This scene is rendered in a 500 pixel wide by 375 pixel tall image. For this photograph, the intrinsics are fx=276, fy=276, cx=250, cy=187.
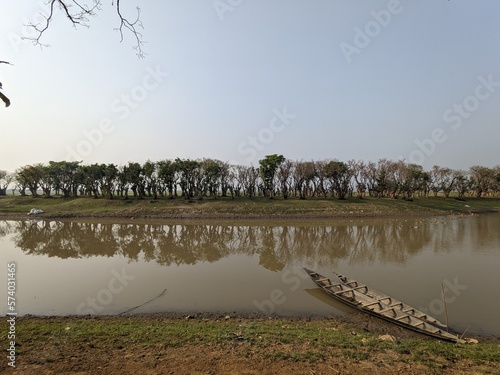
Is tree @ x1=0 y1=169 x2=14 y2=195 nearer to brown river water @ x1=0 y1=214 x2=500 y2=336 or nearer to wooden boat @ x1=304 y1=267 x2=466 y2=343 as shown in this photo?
brown river water @ x1=0 y1=214 x2=500 y2=336

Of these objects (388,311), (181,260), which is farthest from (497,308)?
(181,260)

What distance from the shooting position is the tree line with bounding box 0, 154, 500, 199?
56031 mm

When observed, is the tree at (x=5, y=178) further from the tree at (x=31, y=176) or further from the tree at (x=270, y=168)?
the tree at (x=270, y=168)

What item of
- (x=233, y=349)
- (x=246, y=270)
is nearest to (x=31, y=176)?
(x=246, y=270)

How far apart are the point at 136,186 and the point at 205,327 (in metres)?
53.4

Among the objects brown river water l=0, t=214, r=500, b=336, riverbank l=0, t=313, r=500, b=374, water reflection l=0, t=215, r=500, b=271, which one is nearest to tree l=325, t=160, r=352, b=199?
water reflection l=0, t=215, r=500, b=271

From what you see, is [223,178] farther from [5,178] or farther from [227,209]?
[5,178]

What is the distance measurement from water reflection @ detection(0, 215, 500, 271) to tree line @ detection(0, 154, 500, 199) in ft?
68.2

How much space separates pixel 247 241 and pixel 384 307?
1661cm

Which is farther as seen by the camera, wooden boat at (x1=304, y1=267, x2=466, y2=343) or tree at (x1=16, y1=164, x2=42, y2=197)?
tree at (x1=16, y1=164, x2=42, y2=197)

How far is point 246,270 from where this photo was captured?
16.0 metres

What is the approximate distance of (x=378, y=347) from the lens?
6.94m

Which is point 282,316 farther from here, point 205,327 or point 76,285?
point 76,285

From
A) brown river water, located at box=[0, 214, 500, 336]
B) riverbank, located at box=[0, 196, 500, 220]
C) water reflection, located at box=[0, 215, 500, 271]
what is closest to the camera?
brown river water, located at box=[0, 214, 500, 336]
